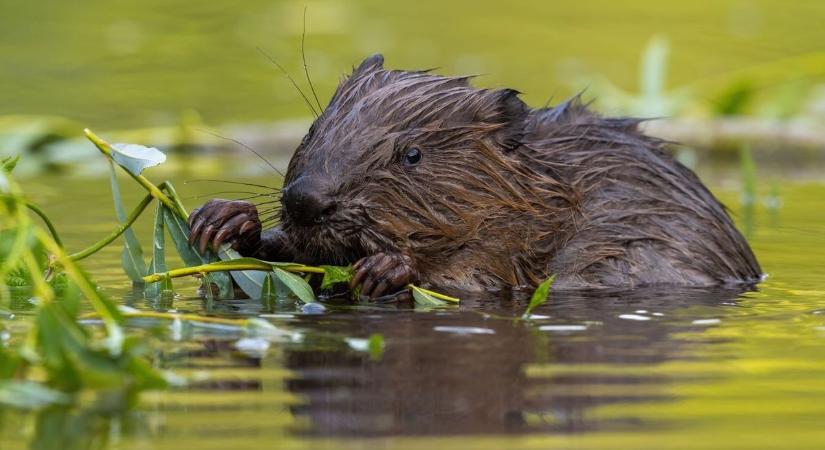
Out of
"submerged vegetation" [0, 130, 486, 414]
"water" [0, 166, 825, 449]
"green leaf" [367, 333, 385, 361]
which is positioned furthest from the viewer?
"green leaf" [367, 333, 385, 361]

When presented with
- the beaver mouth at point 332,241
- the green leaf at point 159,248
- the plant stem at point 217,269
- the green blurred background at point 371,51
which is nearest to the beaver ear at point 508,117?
the beaver mouth at point 332,241

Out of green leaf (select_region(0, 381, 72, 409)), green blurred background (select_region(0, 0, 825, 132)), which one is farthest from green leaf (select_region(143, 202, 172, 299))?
green blurred background (select_region(0, 0, 825, 132))

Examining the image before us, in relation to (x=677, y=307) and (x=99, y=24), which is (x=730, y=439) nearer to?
(x=677, y=307)

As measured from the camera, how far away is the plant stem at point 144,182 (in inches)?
165

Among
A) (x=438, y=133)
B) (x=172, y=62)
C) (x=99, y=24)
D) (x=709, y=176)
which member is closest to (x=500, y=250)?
(x=438, y=133)

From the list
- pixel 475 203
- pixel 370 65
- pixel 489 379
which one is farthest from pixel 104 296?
pixel 370 65

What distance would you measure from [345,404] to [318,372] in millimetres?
337

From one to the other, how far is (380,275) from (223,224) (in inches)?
19.1

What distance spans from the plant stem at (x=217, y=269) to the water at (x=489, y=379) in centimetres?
9

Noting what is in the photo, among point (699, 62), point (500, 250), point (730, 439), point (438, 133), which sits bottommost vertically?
point (730, 439)

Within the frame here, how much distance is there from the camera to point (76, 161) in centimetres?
902

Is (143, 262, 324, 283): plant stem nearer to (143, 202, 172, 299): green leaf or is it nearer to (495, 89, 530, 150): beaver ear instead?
(143, 202, 172, 299): green leaf

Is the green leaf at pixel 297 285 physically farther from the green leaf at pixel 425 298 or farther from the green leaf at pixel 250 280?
the green leaf at pixel 425 298

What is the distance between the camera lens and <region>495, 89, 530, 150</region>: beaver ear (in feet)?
15.8
